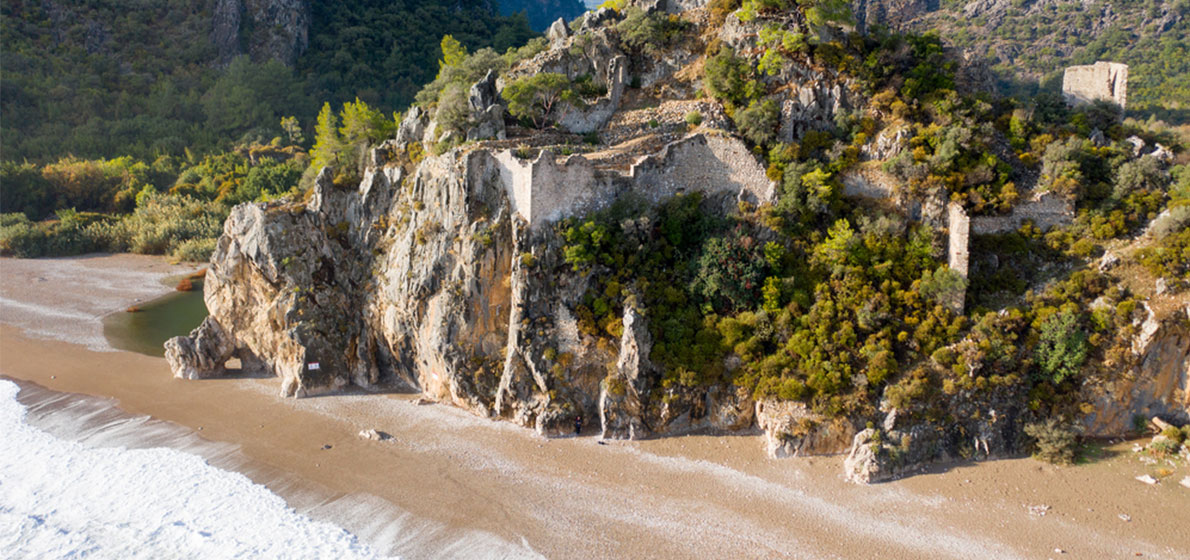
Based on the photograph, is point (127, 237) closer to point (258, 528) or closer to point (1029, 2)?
point (258, 528)

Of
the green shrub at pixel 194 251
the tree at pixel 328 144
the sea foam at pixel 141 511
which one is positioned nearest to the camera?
the sea foam at pixel 141 511

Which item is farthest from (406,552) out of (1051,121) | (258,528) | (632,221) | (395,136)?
(1051,121)

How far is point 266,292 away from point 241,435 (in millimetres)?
6253

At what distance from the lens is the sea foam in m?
17.8

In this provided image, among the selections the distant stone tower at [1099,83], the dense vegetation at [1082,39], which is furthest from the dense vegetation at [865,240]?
the dense vegetation at [1082,39]

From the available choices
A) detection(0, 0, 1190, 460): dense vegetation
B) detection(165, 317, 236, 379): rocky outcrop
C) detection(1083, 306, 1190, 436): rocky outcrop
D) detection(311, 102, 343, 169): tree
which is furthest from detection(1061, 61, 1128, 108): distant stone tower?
detection(165, 317, 236, 379): rocky outcrop

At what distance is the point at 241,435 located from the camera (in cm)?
2358

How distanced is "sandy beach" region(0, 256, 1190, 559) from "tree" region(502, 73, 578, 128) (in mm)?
12114

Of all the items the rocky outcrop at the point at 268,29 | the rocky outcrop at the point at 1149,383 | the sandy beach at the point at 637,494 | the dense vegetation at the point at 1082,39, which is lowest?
the sandy beach at the point at 637,494

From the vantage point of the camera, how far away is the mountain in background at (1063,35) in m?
44.3

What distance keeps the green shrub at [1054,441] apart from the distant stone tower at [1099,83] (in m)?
16.8

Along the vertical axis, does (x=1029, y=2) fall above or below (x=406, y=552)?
above

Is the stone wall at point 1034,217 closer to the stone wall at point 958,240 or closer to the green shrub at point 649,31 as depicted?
the stone wall at point 958,240

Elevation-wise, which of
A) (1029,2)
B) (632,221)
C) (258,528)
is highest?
(1029,2)
